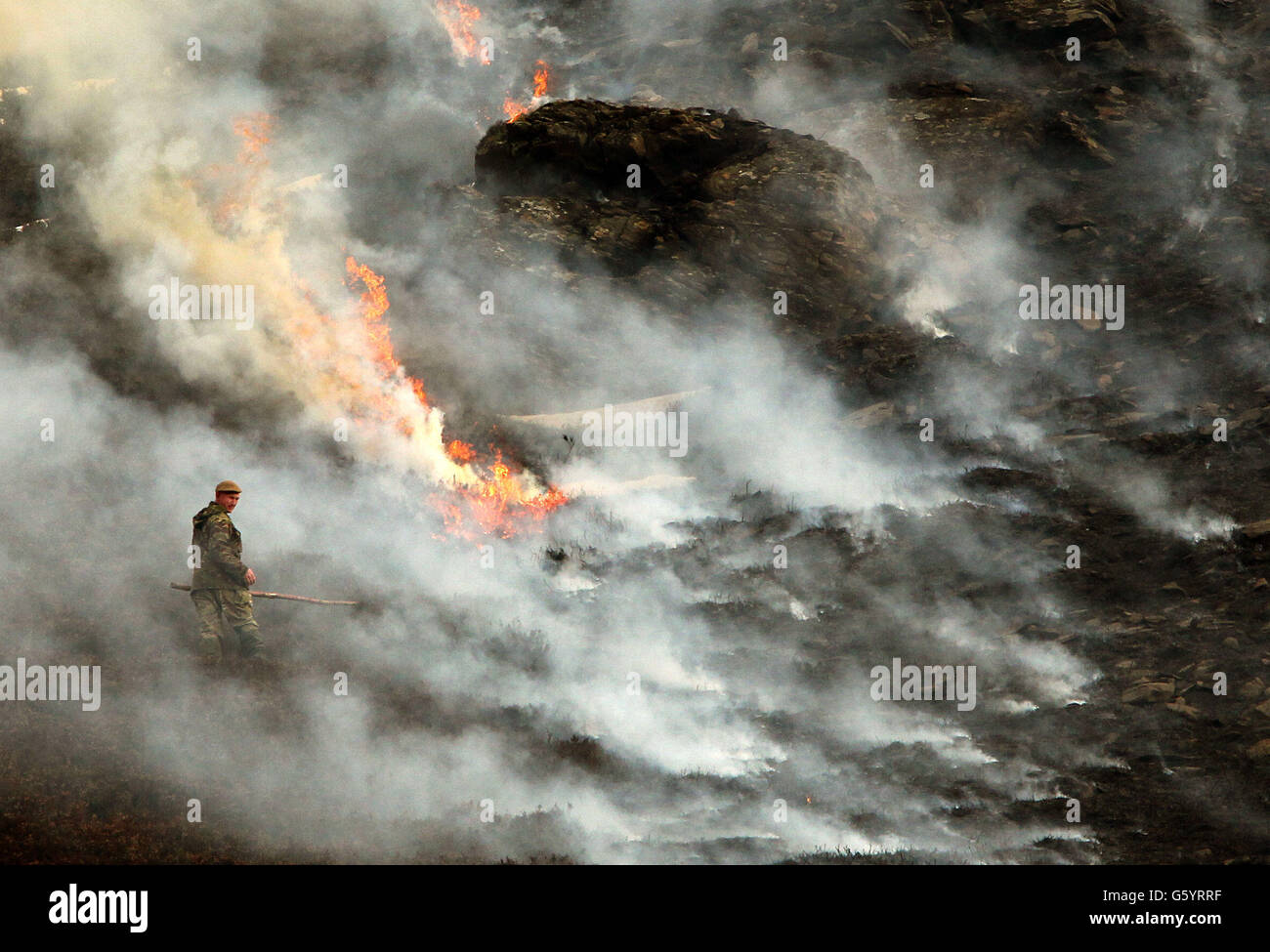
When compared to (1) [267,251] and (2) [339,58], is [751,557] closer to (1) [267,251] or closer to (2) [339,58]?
(1) [267,251]

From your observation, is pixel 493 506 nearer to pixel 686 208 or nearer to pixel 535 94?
pixel 686 208

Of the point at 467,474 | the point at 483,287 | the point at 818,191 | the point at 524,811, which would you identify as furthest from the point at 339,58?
the point at 524,811

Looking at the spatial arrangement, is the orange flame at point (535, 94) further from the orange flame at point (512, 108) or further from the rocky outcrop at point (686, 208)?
the rocky outcrop at point (686, 208)

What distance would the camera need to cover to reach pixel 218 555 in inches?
552

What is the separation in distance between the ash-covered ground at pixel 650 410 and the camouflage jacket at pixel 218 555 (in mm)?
1060

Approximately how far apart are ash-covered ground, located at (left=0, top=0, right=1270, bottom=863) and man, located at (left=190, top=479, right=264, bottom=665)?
1.78ft

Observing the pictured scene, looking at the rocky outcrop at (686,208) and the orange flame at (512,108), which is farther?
the orange flame at (512,108)

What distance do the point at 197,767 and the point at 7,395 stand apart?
11.5 metres

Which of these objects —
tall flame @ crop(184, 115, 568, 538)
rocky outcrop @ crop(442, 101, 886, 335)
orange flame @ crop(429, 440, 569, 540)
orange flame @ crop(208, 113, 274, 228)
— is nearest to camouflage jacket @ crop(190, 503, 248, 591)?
orange flame @ crop(429, 440, 569, 540)

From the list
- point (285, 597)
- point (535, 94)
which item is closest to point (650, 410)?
point (285, 597)

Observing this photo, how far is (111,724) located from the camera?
1255cm

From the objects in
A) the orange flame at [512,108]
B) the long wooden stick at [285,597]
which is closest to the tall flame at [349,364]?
the long wooden stick at [285,597]

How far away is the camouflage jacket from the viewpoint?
46.1 ft

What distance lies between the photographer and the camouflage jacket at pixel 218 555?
553 inches
